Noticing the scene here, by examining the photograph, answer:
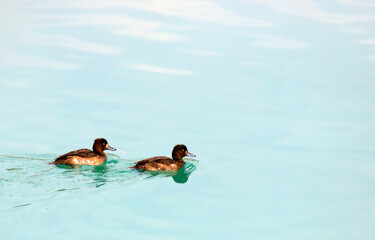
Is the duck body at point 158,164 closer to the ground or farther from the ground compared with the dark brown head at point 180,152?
closer to the ground

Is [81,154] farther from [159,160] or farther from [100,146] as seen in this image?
[159,160]

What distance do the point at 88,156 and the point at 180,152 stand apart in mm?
1521

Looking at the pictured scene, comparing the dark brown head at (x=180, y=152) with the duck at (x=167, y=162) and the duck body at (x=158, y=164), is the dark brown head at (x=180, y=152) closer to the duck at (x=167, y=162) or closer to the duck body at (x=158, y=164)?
the duck at (x=167, y=162)

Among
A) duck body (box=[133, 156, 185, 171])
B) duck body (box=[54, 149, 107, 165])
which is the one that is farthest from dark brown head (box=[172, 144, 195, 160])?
duck body (box=[54, 149, 107, 165])

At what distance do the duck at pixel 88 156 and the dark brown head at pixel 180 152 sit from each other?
3.38 feet

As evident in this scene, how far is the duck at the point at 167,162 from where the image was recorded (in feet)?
39.5

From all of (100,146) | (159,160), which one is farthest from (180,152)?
(100,146)

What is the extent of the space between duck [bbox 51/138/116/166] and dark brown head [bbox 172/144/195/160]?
1.03 meters

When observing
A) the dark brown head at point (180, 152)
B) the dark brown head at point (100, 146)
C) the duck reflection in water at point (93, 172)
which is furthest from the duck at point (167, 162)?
the dark brown head at point (100, 146)

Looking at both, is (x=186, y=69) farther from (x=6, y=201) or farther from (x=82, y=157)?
(x=6, y=201)

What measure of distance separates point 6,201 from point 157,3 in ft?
44.5

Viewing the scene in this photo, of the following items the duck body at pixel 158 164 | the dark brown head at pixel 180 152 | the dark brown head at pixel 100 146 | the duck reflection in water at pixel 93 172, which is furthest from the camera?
the dark brown head at pixel 100 146

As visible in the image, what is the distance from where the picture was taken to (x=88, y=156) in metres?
12.4

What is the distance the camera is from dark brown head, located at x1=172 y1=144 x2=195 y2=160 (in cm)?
1251
